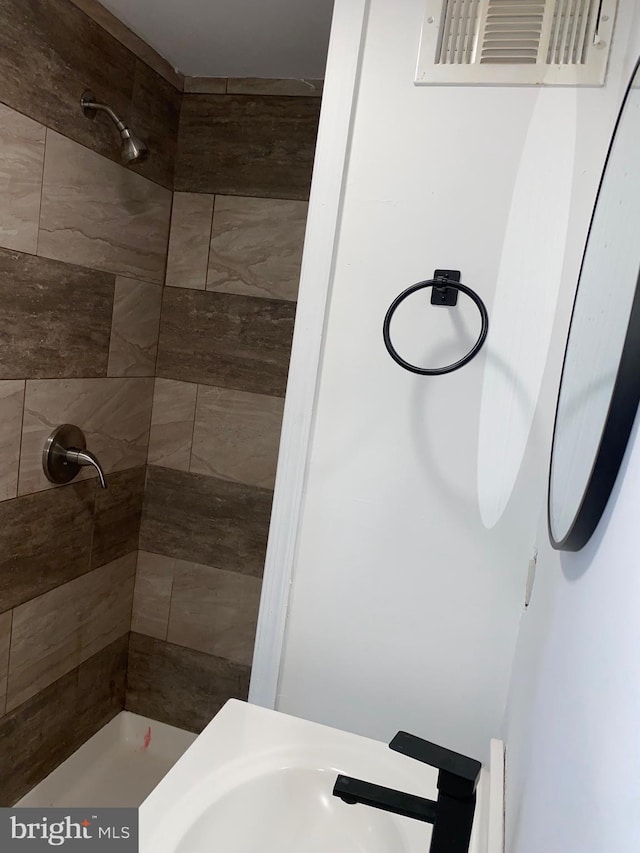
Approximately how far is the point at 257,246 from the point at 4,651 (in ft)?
4.63

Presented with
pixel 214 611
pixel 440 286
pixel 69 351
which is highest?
pixel 440 286

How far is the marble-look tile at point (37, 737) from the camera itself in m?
1.90

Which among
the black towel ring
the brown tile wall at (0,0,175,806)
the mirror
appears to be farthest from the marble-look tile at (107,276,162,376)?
the mirror

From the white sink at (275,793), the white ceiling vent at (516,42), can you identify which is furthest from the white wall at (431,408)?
the white sink at (275,793)

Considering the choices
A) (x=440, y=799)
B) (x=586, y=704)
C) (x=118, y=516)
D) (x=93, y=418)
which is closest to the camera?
(x=586, y=704)

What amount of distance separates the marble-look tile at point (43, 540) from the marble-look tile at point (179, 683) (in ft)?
1.70

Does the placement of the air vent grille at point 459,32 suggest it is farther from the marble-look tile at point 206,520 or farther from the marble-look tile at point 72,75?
the marble-look tile at point 206,520

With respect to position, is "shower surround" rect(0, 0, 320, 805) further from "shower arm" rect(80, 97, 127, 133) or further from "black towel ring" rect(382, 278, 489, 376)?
"black towel ring" rect(382, 278, 489, 376)

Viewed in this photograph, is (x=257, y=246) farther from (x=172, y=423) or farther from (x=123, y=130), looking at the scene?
(x=172, y=423)

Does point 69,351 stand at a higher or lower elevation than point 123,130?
lower

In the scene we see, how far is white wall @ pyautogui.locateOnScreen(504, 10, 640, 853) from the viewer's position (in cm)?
38

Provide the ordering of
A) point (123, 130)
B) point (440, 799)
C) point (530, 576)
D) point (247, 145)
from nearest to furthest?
point (440, 799)
point (530, 576)
point (123, 130)
point (247, 145)

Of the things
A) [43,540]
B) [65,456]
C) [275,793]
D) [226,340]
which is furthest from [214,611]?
[275,793]

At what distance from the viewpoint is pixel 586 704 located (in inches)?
19.5
